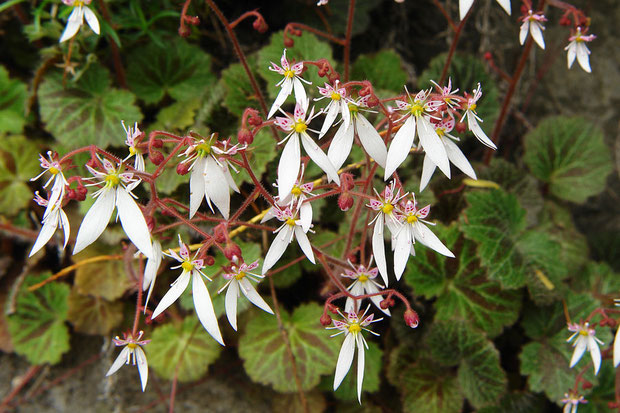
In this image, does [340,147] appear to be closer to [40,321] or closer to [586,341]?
[586,341]

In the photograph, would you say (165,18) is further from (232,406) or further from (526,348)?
(526,348)

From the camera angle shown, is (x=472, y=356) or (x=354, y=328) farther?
(x=472, y=356)

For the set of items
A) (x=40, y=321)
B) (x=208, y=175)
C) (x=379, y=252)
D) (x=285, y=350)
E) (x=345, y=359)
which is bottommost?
(x=40, y=321)

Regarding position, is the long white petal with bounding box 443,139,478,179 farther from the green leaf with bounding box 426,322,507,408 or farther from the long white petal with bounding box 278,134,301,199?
the green leaf with bounding box 426,322,507,408

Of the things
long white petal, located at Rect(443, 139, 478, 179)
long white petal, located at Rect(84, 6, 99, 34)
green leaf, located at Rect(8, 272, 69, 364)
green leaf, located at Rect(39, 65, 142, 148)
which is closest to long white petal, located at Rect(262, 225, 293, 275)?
long white petal, located at Rect(443, 139, 478, 179)

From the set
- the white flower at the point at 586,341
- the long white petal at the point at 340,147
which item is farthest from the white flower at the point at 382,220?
the white flower at the point at 586,341

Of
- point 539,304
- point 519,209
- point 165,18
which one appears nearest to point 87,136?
point 165,18

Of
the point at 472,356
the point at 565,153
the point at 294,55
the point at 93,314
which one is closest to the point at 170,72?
the point at 294,55

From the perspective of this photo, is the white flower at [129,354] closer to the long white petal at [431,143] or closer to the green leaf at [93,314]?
the long white petal at [431,143]
